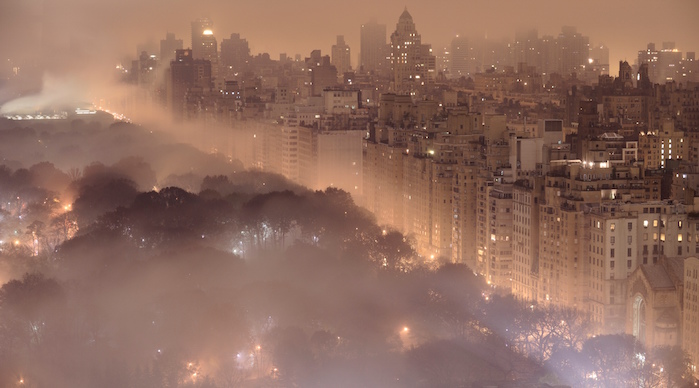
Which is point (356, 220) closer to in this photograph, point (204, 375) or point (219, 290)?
point (219, 290)

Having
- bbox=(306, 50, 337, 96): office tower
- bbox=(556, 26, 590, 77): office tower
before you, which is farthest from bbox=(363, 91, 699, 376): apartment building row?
bbox=(306, 50, 337, 96): office tower

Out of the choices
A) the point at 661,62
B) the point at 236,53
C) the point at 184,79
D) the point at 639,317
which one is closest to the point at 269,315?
the point at 639,317

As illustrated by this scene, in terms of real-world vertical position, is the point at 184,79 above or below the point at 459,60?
below

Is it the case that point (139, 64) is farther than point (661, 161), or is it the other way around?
point (139, 64)

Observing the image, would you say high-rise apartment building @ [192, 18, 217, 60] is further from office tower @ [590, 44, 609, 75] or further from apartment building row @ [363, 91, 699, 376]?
apartment building row @ [363, 91, 699, 376]

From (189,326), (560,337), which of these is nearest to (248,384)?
(189,326)

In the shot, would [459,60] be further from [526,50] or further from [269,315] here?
[269,315]
